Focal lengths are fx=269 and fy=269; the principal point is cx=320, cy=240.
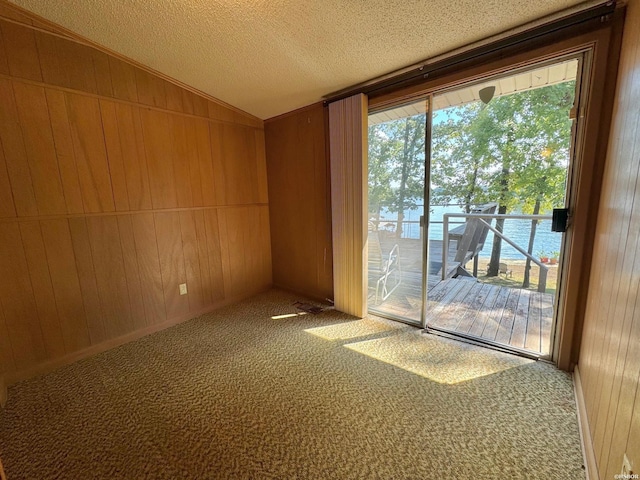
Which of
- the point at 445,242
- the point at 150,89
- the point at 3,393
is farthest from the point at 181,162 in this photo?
the point at 445,242

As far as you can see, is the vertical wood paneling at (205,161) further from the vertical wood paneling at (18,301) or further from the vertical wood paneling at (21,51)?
the vertical wood paneling at (18,301)

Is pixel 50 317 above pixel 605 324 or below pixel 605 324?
below

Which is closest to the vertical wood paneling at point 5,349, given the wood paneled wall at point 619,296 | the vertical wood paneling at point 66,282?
the vertical wood paneling at point 66,282

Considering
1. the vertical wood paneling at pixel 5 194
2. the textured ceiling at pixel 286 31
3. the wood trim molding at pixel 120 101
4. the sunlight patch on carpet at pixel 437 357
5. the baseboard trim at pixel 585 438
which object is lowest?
the sunlight patch on carpet at pixel 437 357

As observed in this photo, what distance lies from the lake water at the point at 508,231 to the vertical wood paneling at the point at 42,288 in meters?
2.87

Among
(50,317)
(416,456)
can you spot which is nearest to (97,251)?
(50,317)

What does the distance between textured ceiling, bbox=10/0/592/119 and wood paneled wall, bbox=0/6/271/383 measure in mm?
321

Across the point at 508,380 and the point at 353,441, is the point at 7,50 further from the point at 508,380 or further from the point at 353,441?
the point at 508,380

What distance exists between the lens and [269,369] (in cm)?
205

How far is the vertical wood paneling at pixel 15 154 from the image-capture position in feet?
5.98

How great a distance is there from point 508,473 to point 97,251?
311 cm

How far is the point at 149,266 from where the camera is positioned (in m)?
2.59

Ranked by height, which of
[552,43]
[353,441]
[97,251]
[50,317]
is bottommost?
[353,441]

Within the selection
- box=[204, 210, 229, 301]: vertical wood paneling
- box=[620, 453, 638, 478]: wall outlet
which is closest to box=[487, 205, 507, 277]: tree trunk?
box=[620, 453, 638, 478]: wall outlet
